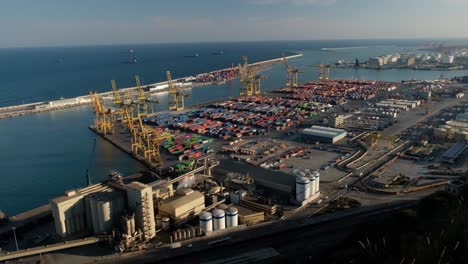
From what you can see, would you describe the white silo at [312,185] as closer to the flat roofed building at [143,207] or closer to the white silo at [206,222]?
the white silo at [206,222]

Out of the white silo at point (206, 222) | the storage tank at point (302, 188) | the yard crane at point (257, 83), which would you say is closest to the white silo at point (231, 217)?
the white silo at point (206, 222)

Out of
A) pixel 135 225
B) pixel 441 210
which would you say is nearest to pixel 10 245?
pixel 135 225

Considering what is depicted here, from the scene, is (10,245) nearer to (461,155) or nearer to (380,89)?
(461,155)

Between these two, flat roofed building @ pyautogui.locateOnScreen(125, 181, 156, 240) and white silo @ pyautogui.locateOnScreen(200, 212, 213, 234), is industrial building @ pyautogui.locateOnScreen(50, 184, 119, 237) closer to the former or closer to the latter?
flat roofed building @ pyautogui.locateOnScreen(125, 181, 156, 240)

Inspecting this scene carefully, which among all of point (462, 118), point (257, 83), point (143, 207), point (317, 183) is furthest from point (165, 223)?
point (257, 83)

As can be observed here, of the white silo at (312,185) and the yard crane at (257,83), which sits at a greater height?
the yard crane at (257,83)

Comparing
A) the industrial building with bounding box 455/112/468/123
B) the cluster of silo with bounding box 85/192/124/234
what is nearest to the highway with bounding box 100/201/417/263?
the cluster of silo with bounding box 85/192/124/234

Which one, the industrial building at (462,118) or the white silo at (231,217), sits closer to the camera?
the white silo at (231,217)
